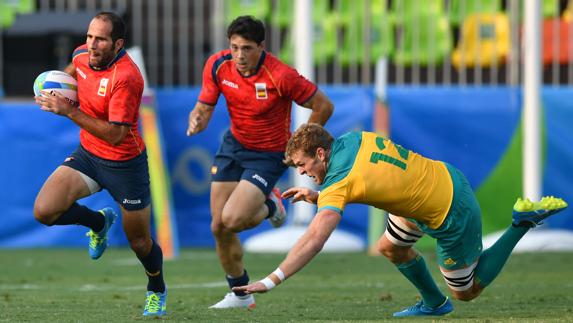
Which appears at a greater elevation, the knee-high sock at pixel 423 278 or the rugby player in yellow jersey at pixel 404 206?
the rugby player in yellow jersey at pixel 404 206

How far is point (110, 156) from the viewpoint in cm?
893

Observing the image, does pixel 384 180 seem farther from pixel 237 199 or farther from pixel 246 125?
pixel 246 125

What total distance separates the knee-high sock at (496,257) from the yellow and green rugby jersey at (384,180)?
A: 2.01ft

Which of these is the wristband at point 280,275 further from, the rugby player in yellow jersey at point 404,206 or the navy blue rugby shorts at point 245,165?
the navy blue rugby shorts at point 245,165

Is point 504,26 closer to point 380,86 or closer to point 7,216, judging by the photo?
point 380,86

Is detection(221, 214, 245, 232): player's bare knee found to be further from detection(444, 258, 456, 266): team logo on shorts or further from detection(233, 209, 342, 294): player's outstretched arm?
detection(233, 209, 342, 294): player's outstretched arm

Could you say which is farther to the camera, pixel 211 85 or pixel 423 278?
pixel 211 85

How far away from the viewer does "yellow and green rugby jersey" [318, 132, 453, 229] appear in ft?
24.2

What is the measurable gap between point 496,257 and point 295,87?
238 cm

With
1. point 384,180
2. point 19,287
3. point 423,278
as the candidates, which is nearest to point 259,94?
point 423,278

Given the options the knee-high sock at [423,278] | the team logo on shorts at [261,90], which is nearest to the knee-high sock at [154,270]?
the team logo on shorts at [261,90]

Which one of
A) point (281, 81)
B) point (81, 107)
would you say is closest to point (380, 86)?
point (281, 81)

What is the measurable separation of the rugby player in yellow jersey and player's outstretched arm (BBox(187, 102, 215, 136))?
212 cm

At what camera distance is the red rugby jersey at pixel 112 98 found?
870 centimetres
